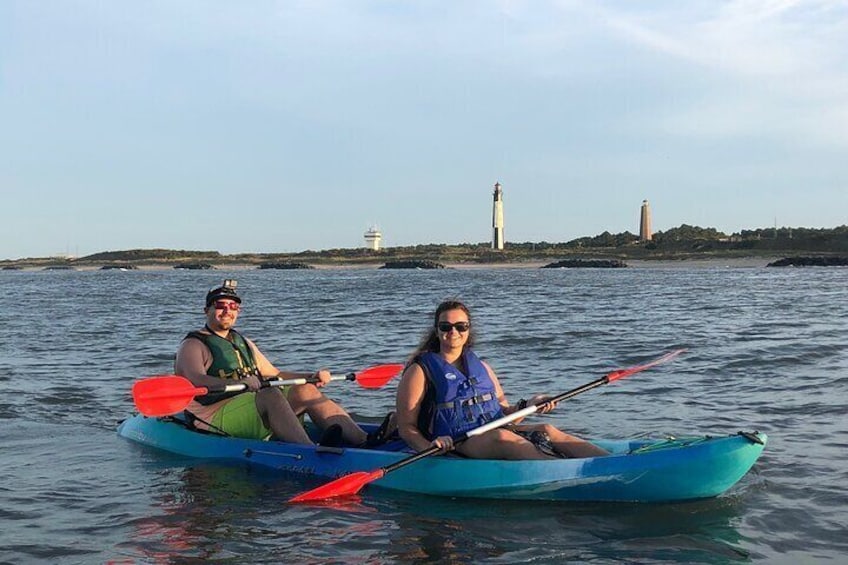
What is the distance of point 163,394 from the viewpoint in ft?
23.2

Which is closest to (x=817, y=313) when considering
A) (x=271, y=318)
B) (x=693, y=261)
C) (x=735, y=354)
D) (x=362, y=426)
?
(x=735, y=354)

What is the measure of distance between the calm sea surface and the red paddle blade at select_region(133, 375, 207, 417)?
Answer: 1.75 ft

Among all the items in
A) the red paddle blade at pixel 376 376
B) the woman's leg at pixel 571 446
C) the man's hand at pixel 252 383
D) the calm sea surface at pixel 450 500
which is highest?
the man's hand at pixel 252 383

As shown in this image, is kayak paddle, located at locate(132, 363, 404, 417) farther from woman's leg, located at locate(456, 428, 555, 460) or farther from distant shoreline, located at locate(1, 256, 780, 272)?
distant shoreline, located at locate(1, 256, 780, 272)

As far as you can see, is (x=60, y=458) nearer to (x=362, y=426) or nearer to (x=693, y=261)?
(x=362, y=426)

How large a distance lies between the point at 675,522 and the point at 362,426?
2767mm

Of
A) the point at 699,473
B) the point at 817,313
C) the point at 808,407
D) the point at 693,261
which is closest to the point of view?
the point at 699,473

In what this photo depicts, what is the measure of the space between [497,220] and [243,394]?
3175 inches

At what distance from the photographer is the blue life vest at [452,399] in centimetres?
618

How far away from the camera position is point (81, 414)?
9820 millimetres

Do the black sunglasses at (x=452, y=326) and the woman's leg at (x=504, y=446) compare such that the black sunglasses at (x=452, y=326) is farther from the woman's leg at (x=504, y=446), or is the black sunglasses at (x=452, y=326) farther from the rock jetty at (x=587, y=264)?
the rock jetty at (x=587, y=264)

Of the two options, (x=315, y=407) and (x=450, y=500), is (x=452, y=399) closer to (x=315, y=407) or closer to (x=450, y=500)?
(x=450, y=500)

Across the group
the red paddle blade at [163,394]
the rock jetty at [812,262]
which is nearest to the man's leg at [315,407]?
the red paddle blade at [163,394]

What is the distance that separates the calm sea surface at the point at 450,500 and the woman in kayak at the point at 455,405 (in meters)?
0.39
